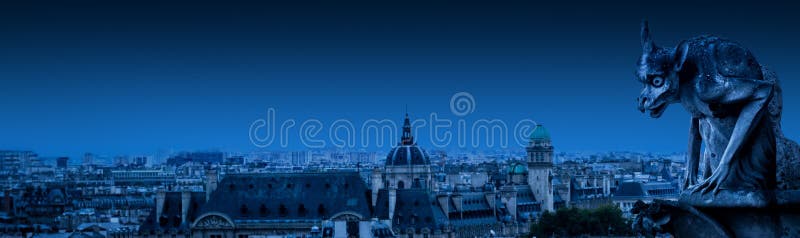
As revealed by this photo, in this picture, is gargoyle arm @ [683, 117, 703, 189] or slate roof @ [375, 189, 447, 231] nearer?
gargoyle arm @ [683, 117, 703, 189]

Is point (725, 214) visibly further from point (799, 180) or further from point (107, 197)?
point (107, 197)

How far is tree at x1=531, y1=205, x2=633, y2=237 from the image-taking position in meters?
87.7

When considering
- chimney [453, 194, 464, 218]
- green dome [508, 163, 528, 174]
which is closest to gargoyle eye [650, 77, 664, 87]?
chimney [453, 194, 464, 218]

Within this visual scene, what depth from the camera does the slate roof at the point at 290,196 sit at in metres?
86.4

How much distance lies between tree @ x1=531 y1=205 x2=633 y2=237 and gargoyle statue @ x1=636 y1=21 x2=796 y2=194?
79937 millimetres

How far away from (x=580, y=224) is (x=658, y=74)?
82191 millimetres

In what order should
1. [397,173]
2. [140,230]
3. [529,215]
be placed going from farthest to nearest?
[397,173] → [529,215] → [140,230]

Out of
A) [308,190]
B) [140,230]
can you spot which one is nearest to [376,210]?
[308,190]

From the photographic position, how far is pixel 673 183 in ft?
484

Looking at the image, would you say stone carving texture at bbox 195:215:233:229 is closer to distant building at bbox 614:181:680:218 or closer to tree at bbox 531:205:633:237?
tree at bbox 531:205:633:237

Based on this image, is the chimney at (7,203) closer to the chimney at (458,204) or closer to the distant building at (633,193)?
the chimney at (458,204)

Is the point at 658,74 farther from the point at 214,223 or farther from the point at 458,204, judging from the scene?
the point at 458,204

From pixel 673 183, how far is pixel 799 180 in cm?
14225

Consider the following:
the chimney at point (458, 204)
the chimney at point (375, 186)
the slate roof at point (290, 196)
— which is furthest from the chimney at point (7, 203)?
the chimney at point (458, 204)
